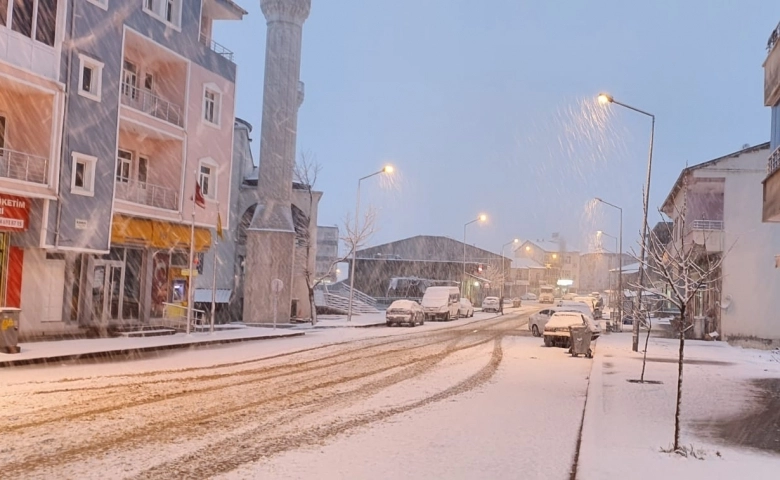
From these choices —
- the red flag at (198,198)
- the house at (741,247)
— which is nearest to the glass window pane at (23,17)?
the red flag at (198,198)

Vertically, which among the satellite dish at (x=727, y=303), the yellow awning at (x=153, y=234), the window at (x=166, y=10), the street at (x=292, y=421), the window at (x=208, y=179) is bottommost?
the street at (x=292, y=421)

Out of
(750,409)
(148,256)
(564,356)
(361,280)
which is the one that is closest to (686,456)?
(750,409)

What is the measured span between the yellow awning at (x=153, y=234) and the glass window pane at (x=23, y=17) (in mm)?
7118

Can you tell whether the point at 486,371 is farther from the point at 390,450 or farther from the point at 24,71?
the point at 24,71

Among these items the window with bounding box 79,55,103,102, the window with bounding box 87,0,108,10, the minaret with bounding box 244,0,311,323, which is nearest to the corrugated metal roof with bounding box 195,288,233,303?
the minaret with bounding box 244,0,311,323

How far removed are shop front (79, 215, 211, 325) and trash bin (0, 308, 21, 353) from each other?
6982mm

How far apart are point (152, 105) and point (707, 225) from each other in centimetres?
2559

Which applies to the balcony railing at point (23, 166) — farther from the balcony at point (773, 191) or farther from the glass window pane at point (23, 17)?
the balcony at point (773, 191)

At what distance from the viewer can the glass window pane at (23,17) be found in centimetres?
2119

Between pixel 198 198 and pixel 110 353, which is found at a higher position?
pixel 198 198

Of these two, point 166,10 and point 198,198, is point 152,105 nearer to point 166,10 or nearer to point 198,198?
point 166,10

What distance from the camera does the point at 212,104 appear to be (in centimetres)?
3216

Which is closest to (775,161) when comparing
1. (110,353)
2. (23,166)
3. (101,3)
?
(110,353)

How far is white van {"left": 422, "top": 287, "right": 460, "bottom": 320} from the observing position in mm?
48281
